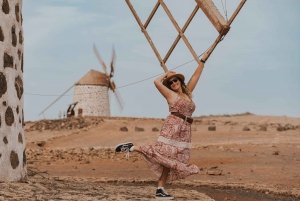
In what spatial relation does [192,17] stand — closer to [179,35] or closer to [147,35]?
[179,35]

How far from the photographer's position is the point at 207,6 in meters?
7.69

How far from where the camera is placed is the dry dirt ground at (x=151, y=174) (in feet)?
21.5

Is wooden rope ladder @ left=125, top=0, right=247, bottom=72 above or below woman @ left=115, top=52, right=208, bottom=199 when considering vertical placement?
above

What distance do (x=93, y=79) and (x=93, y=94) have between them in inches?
45.8

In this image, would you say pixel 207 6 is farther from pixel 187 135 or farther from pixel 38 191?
pixel 38 191

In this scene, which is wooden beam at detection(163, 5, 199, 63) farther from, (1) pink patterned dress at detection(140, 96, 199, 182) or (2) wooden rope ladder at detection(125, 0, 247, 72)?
(1) pink patterned dress at detection(140, 96, 199, 182)

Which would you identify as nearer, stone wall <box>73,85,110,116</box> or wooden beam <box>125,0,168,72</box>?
wooden beam <box>125,0,168,72</box>

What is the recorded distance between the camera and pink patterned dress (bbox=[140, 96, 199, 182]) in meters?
6.13

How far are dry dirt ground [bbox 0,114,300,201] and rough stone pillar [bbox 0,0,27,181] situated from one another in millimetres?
267

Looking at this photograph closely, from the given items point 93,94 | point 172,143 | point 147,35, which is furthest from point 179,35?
point 93,94

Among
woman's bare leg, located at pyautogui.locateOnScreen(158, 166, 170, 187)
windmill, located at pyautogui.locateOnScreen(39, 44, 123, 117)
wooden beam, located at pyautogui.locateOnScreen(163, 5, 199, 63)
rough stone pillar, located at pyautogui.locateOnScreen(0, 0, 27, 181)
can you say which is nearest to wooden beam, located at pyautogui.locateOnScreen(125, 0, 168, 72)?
wooden beam, located at pyautogui.locateOnScreen(163, 5, 199, 63)

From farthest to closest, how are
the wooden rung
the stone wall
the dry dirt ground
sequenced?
the stone wall < the wooden rung < the dry dirt ground

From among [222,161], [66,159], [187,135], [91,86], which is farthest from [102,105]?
[187,135]

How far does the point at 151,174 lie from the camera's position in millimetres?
10484
